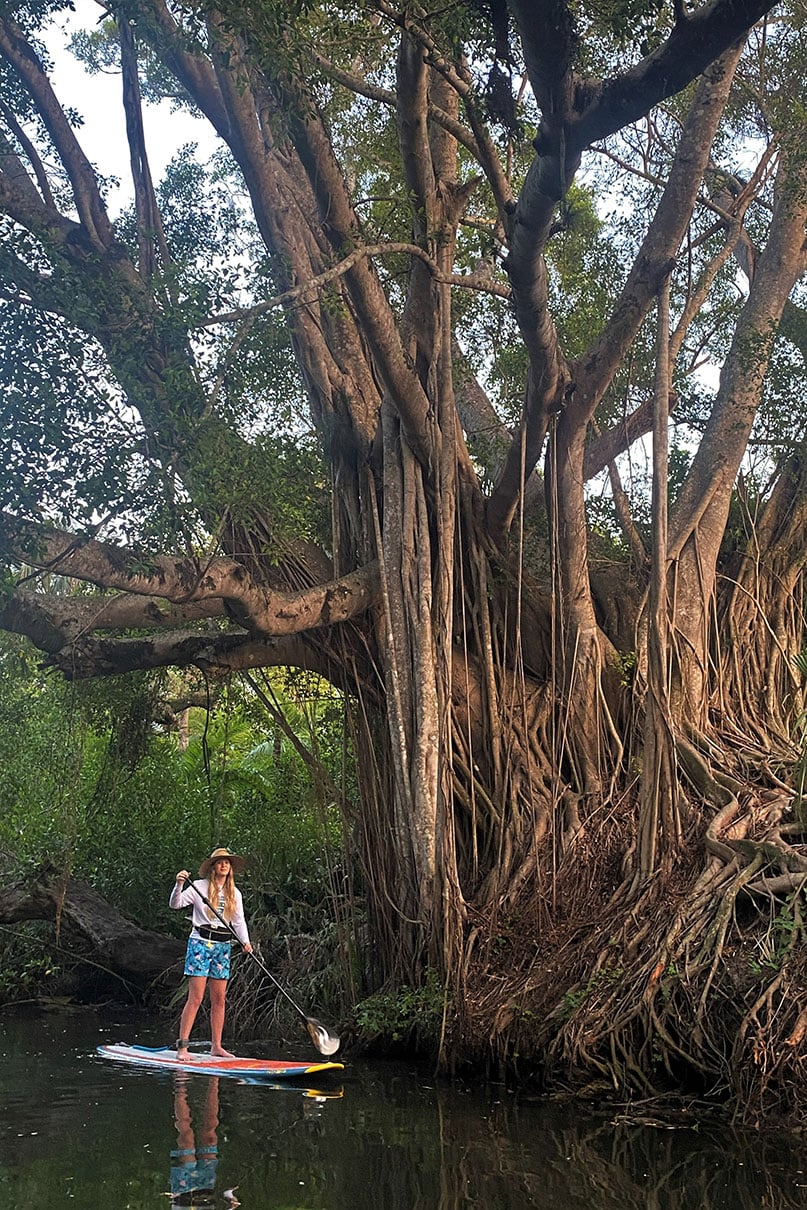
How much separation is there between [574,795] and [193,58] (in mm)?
4703

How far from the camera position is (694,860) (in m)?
5.62

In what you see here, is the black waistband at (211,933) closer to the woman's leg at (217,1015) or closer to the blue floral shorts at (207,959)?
the blue floral shorts at (207,959)

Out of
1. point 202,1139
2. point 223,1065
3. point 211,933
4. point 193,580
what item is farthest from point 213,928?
point 202,1139

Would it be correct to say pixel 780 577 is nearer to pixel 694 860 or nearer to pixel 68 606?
pixel 694 860

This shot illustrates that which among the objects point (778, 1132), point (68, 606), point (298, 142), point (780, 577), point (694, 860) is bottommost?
point (778, 1132)

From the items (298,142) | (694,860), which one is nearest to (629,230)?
(298,142)

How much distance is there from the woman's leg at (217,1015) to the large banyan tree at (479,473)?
2.85 ft

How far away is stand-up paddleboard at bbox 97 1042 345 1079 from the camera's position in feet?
16.9

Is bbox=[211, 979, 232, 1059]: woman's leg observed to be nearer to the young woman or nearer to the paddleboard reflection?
the young woman

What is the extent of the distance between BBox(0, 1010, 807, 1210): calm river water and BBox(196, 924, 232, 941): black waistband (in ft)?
2.55

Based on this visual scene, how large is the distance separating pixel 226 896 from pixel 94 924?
2651 millimetres

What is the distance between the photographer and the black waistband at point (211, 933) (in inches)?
235

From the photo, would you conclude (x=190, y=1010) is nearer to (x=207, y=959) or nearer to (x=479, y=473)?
(x=207, y=959)

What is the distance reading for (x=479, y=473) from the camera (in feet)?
26.6
